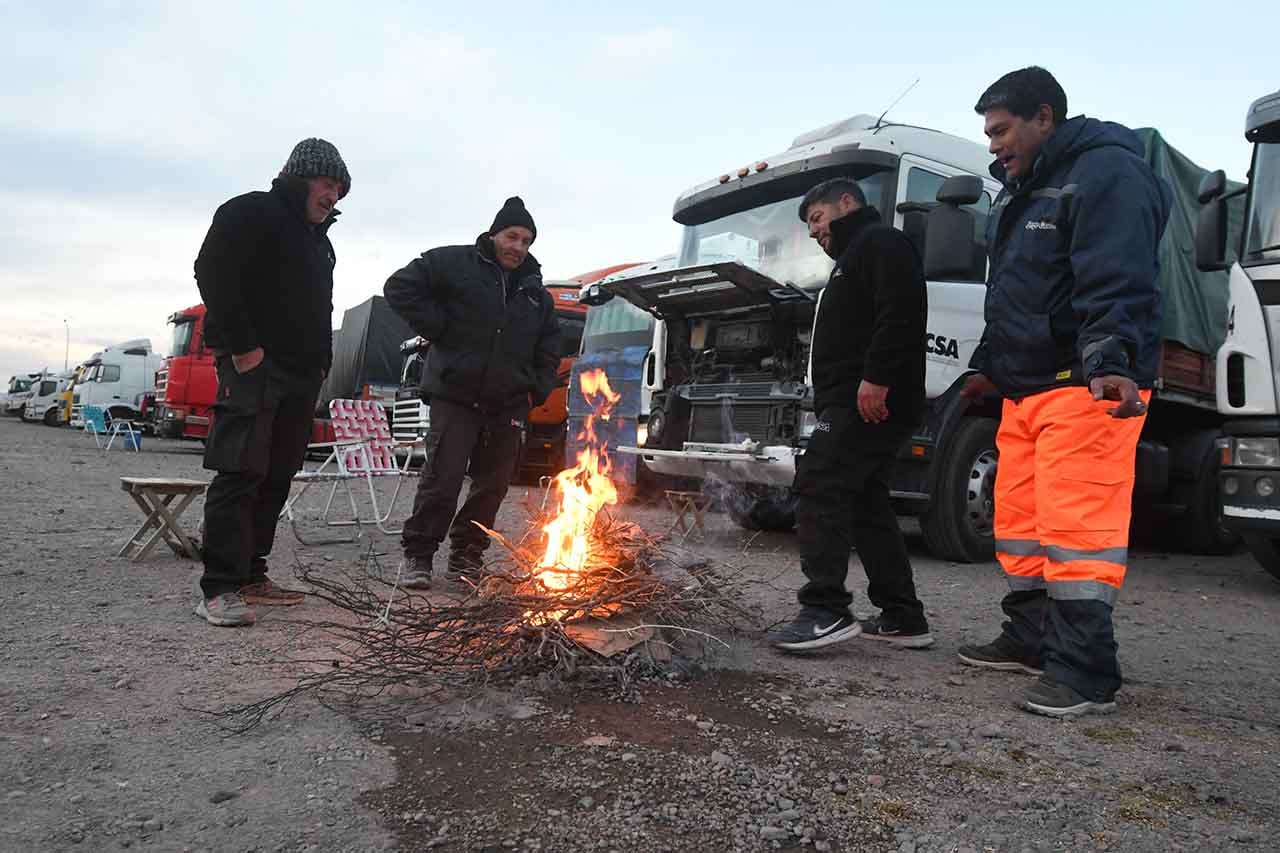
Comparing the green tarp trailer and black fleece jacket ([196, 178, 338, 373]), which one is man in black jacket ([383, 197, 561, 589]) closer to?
black fleece jacket ([196, 178, 338, 373])

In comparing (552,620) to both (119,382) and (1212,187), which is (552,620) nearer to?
(1212,187)

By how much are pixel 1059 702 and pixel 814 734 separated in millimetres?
855

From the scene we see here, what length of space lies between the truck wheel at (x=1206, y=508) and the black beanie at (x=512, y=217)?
5.56 m

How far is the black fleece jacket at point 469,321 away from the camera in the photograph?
14.9 feet

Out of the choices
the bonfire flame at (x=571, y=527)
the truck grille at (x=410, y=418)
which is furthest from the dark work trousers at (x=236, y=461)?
the truck grille at (x=410, y=418)

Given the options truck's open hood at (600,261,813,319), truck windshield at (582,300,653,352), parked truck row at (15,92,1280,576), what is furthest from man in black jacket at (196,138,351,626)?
truck windshield at (582,300,653,352)

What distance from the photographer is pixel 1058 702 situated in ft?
9.25

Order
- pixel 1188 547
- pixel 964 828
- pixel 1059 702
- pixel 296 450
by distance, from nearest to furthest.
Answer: pixel 964 828 < pixel 1059 702 < pixel 296 450 < pixel 1188 547

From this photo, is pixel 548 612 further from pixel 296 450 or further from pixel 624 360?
pixel 624 360

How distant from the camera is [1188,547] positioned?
780 centimetres

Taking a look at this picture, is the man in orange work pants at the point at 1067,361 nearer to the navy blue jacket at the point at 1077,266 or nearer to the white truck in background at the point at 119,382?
the navy blue jacket at the point at 1077,266

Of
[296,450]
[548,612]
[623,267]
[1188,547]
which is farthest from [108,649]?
[623,267]

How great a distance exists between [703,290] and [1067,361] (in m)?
3.81

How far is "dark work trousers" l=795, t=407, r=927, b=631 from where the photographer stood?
3521mm
